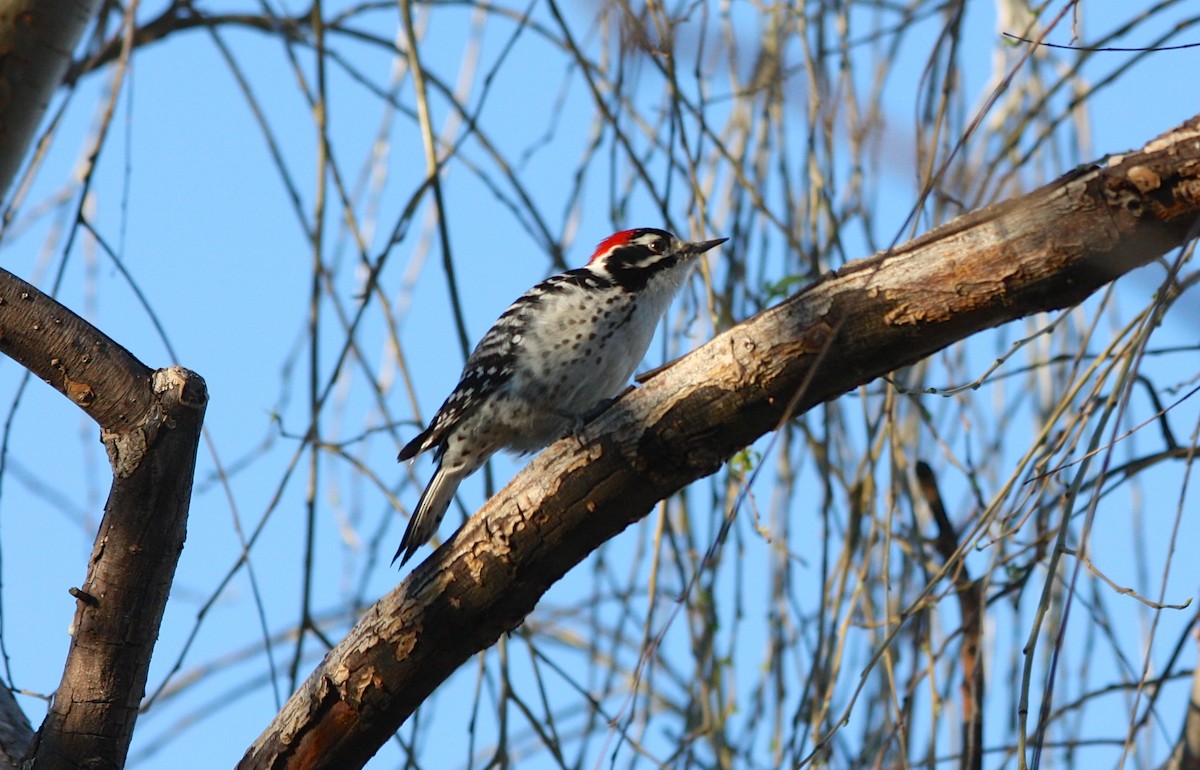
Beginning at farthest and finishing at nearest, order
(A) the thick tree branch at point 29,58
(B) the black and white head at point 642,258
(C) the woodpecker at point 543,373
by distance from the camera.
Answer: (B) the black and white head at point 642,258
(C) the woodpecker at point 543,373
(A) the thick tree branch at point 29,58

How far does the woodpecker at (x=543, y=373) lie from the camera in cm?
366

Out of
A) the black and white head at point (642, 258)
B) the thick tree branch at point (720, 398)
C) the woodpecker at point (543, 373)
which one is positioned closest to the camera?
the thick tree branch at point (720, 398)

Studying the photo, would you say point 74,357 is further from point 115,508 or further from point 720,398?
point 720,398

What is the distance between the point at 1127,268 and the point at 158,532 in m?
1.70

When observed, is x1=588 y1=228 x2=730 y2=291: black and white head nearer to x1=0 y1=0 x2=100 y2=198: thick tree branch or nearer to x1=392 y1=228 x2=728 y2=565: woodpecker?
x1=392 y1=228 x2=728 y2=565: woodpecker

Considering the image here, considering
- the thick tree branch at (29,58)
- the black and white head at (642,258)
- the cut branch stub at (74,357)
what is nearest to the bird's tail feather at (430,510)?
the black and white head at (642,258)

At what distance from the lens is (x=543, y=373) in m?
3.65

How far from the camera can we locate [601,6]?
6.95 ft

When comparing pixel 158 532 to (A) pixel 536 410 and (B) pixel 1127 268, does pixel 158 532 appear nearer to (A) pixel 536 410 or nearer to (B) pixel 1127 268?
(A) pixel 536 410

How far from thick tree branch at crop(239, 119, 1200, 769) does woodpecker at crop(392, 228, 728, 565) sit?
105cm

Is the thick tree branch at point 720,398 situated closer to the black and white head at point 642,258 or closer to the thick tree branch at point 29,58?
the black and white head at point 642,258

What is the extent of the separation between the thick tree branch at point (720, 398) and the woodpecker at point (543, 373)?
Result: 1.05 meters

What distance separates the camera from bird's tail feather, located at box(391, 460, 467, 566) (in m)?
3.50

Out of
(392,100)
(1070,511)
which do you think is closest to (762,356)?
(1070,511)
